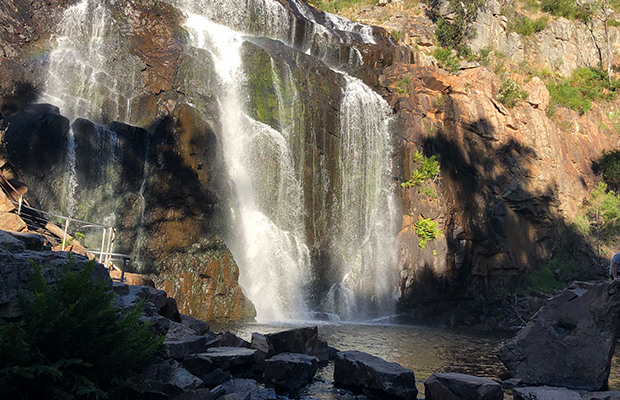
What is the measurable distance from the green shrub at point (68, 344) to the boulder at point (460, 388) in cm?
495

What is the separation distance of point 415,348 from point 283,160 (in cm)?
1182

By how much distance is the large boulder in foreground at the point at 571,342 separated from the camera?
9453mm

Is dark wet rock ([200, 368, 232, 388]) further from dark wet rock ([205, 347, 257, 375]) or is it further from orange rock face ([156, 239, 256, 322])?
orange rock face ([156, 239, 256, 322])

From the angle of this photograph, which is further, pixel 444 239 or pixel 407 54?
pixel 407 54

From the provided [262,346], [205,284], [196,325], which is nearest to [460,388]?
[262,346]

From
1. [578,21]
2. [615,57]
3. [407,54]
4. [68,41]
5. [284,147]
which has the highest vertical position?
[578,21]

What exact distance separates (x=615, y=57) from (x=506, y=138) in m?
17.9

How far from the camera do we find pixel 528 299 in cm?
2484

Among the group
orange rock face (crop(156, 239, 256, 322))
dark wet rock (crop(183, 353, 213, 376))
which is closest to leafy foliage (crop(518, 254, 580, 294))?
orange rock face (crop(156, 239, 256, 322))

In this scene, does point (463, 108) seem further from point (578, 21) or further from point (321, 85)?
point (578, 21)

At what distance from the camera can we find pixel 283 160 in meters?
23.3

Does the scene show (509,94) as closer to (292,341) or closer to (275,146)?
(275,146)

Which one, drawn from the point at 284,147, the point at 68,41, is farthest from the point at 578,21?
the point at 68,41

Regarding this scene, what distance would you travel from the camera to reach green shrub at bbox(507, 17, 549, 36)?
3847cm
